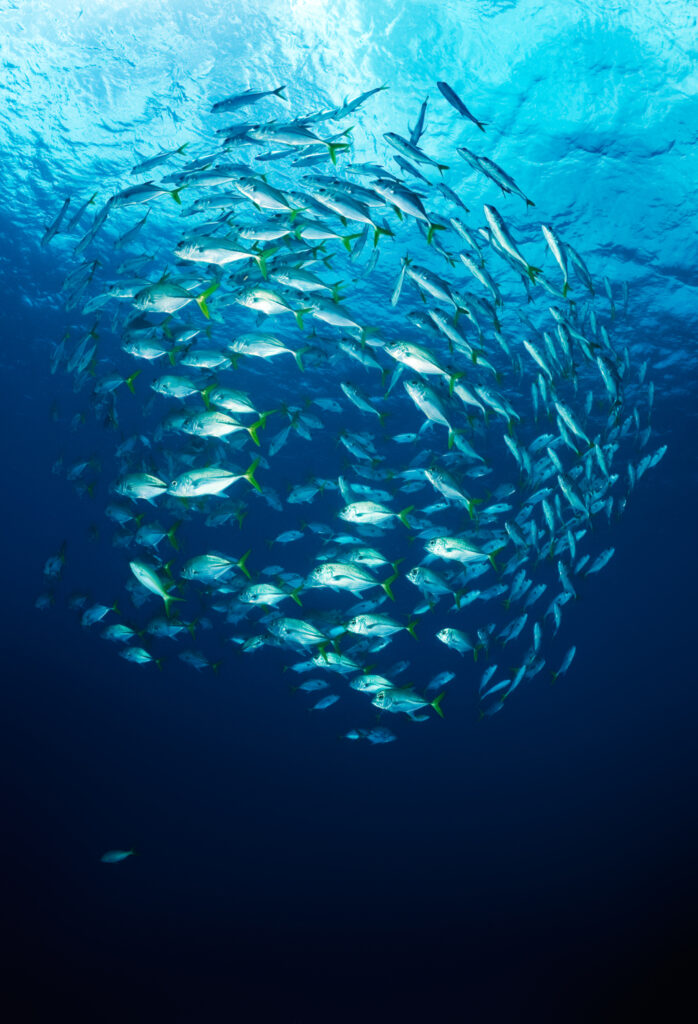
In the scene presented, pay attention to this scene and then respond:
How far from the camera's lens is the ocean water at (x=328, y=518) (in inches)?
390

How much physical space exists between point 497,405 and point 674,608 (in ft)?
148

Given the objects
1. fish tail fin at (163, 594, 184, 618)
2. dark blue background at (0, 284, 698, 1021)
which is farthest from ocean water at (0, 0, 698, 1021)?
fish tail fin at (163, 594, 184, 618)

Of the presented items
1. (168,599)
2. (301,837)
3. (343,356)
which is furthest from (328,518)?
(168,599)

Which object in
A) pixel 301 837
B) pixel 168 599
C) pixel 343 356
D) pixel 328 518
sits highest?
pixel 328 518

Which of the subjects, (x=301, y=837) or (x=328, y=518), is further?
(x=328, y=518)

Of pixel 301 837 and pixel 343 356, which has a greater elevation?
pixel 343 356

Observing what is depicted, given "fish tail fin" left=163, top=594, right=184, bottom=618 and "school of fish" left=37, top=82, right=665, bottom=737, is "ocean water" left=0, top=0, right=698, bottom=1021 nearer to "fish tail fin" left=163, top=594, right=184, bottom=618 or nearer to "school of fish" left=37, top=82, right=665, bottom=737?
"school of fish" left=37, top=82, right=665, bottom=737

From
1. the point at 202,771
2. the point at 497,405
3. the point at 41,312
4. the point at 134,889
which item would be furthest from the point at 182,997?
the point at 202,771

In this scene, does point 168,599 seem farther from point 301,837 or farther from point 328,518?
point 301,837

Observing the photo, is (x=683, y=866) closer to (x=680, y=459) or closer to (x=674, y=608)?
(x=674, y=608)

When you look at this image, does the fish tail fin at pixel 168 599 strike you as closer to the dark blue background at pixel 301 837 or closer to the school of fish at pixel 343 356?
the school of fish at pixel 343 356

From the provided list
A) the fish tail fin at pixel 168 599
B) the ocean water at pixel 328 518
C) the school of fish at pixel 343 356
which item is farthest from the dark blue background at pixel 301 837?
the fish tail fin at pixel 168 599

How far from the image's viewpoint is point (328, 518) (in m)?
34.8

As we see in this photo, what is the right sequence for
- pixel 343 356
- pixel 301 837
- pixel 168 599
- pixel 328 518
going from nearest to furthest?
pixel 168 599, pixel 343 356, pixel 301 837, pixel 328 518
